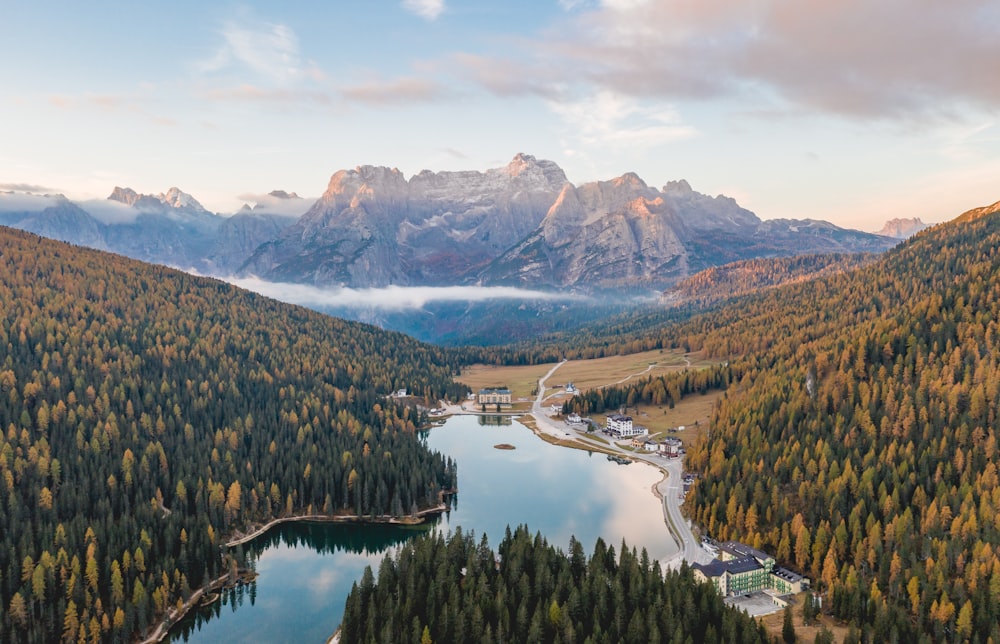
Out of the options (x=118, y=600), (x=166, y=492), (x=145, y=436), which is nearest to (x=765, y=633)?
(x=118, y=600)

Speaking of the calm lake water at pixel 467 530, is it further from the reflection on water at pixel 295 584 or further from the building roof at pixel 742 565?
the building roof at pixel 742 565

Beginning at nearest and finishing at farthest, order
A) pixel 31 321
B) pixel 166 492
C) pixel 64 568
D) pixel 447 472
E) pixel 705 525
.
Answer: pixel 64 568, pixel 705 525, pixel 166 492, pixel 447 472, pixel 31 321

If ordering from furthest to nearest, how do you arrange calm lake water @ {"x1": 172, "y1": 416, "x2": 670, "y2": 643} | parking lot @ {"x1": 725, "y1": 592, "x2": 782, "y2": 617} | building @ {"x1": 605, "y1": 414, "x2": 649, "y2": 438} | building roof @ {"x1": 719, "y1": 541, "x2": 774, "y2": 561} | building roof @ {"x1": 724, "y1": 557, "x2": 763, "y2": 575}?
building @ {"x1": 605, "y1": 414, "x2": 649, "y2": 438}, building roof @ {"x1": 719, "y1": 541, "x2": 774, "y2": 561}, building roof @ {"x1": 724, "y1": 557, "x2": 763, "y2": 575}, calm lake water @ {"x1": 172, "y1": 416, "x2": 670, "y2": 643}, parking lot @ {"x1": 725, "y1": 592, "x2": 782, "y2": 617}

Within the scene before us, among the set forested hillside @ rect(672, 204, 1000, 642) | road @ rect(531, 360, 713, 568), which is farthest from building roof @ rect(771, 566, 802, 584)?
road @ rect(531, 360, 713, 568)

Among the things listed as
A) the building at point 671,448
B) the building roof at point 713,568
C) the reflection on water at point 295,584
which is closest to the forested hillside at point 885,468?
the building at point 671,448

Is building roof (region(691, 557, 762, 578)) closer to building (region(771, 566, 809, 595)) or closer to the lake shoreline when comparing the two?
building (region(771, 566, 809, 595))

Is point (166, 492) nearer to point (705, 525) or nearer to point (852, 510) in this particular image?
point (705, 525)
